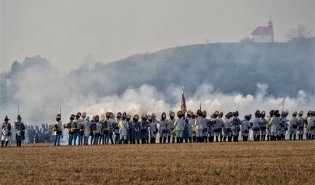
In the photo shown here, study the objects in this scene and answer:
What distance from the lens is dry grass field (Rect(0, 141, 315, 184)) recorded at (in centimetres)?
3753

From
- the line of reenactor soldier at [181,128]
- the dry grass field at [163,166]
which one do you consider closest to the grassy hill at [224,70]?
the line of reenactor soldier at [181,128]

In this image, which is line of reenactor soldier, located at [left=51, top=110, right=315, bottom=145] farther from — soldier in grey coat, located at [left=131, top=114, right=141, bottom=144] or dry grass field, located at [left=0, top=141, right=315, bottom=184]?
dry grass field, located at [left=0, top=141, right=315, bottom=184]

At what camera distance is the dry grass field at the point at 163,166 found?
37.5m

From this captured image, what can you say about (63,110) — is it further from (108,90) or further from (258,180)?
(258,180)

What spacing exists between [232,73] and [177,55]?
18.6m

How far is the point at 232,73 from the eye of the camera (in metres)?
183

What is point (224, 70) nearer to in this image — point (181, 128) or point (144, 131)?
point (144, 131)

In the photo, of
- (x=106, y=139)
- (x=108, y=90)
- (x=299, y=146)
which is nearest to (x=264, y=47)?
(x=108, y=90)

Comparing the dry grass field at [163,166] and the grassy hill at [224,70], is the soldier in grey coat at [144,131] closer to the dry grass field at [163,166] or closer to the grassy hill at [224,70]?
the dry grass field at [163,166]

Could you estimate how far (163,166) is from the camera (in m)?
42.4

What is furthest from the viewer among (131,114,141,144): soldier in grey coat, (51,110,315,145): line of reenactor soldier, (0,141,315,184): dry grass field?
(131,114,141,144): soldier in grey coat

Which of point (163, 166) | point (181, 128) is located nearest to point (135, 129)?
point (181, 128)

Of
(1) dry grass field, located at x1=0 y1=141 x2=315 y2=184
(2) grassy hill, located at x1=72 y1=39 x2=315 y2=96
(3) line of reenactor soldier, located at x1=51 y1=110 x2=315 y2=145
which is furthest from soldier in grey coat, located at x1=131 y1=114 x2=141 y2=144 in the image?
(2) grassy hill, located at x1=72 y1=39 x2=315 y2=96

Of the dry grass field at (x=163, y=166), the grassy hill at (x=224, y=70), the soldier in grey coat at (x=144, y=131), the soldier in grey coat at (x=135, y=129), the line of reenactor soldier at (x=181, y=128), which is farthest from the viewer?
the grassy hill at (x=224, y=70)
